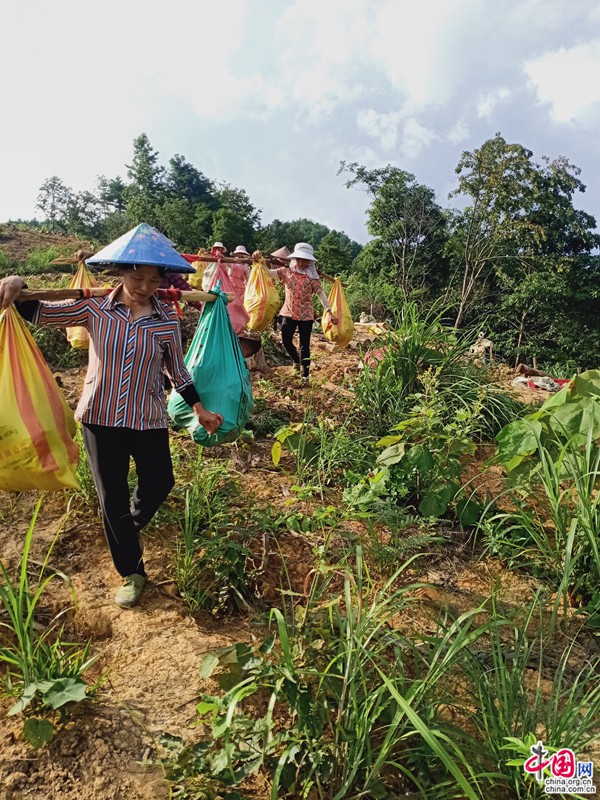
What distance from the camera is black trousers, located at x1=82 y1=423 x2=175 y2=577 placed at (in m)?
1.85

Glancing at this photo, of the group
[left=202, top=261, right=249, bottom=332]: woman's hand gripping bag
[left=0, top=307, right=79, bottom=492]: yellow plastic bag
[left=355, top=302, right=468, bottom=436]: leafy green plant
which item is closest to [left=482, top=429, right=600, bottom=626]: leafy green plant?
[left=355, top=302, right=468, bottom=436]: leafy green plant

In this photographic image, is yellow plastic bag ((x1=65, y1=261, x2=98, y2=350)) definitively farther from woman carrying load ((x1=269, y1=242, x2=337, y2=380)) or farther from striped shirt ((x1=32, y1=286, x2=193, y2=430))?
woman carrying load ((x1=269, y1=242, x2=337, y2=380))

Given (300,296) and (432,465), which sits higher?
(300,296)

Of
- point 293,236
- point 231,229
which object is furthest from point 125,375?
point 293,236

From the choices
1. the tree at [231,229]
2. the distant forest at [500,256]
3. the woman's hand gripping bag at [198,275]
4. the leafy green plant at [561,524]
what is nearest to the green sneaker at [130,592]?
the leafy green plant at [561,524]

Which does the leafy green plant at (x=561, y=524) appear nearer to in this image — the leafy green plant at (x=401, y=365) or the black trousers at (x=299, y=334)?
the leafy green plant at (x=401, y=365)

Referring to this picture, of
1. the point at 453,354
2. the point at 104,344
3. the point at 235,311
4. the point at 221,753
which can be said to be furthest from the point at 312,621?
the point at 235,311

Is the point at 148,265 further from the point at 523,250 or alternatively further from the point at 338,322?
A: the point at 523,250

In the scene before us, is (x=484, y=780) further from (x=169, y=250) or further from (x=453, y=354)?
(x=453, y=354)

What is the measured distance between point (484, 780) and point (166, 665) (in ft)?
3.12

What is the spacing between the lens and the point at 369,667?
151 centimetres

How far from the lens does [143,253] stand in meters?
1.78

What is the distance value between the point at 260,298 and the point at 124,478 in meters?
2.69

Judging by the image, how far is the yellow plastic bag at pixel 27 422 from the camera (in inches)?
63.3
